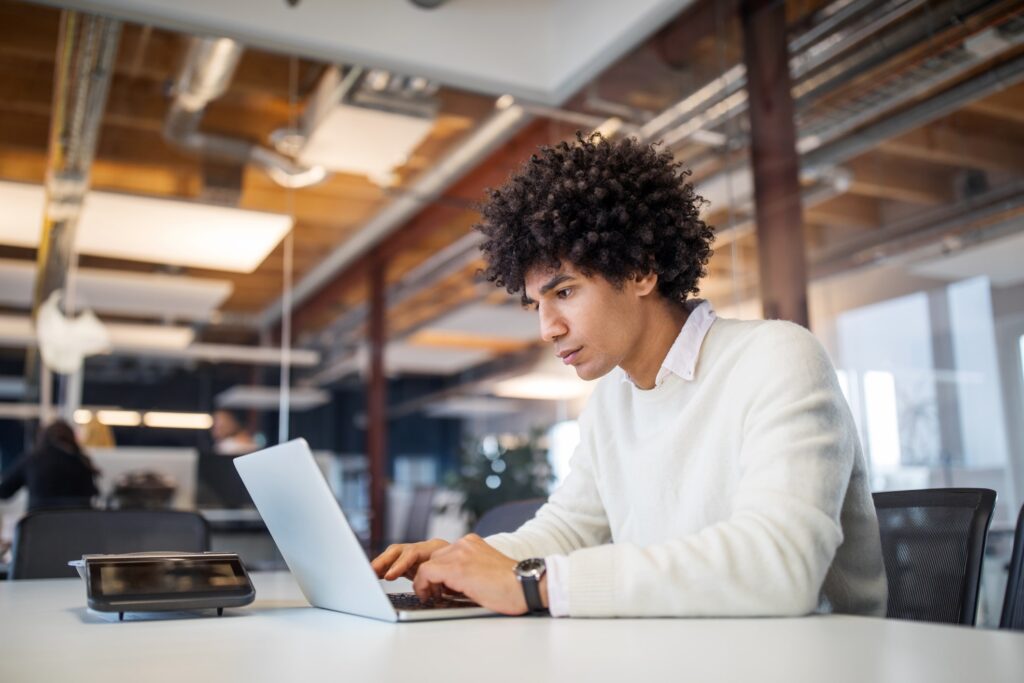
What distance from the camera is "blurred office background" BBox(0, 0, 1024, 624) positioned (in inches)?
136

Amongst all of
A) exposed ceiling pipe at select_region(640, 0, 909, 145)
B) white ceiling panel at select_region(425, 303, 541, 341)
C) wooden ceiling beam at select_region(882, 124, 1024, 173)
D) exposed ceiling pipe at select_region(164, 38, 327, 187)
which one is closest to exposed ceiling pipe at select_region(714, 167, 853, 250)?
wooden ceiling beam at select_region(882, 124, 1024, 173)

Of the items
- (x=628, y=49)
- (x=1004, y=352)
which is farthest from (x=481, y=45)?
(x=1004, y=352)

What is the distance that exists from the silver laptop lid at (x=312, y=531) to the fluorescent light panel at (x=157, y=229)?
10.9ft

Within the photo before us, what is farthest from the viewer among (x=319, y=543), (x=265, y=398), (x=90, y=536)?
(x=265, y=398)

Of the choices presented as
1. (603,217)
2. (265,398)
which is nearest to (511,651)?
(603,217)

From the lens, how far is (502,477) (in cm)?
507

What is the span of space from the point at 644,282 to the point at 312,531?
73 centimetres

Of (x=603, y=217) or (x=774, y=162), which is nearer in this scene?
(x=603, y=217)

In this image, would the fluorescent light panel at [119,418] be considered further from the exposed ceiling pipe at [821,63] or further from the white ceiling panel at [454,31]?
the exposed ceiling pipe at [821,63]

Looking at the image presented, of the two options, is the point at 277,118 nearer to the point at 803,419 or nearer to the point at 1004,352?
the point at 1004,352

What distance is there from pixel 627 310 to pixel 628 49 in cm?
336

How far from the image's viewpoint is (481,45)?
4.83m

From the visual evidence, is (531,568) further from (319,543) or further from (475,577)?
(319,543)

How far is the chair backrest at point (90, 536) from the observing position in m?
2.22
